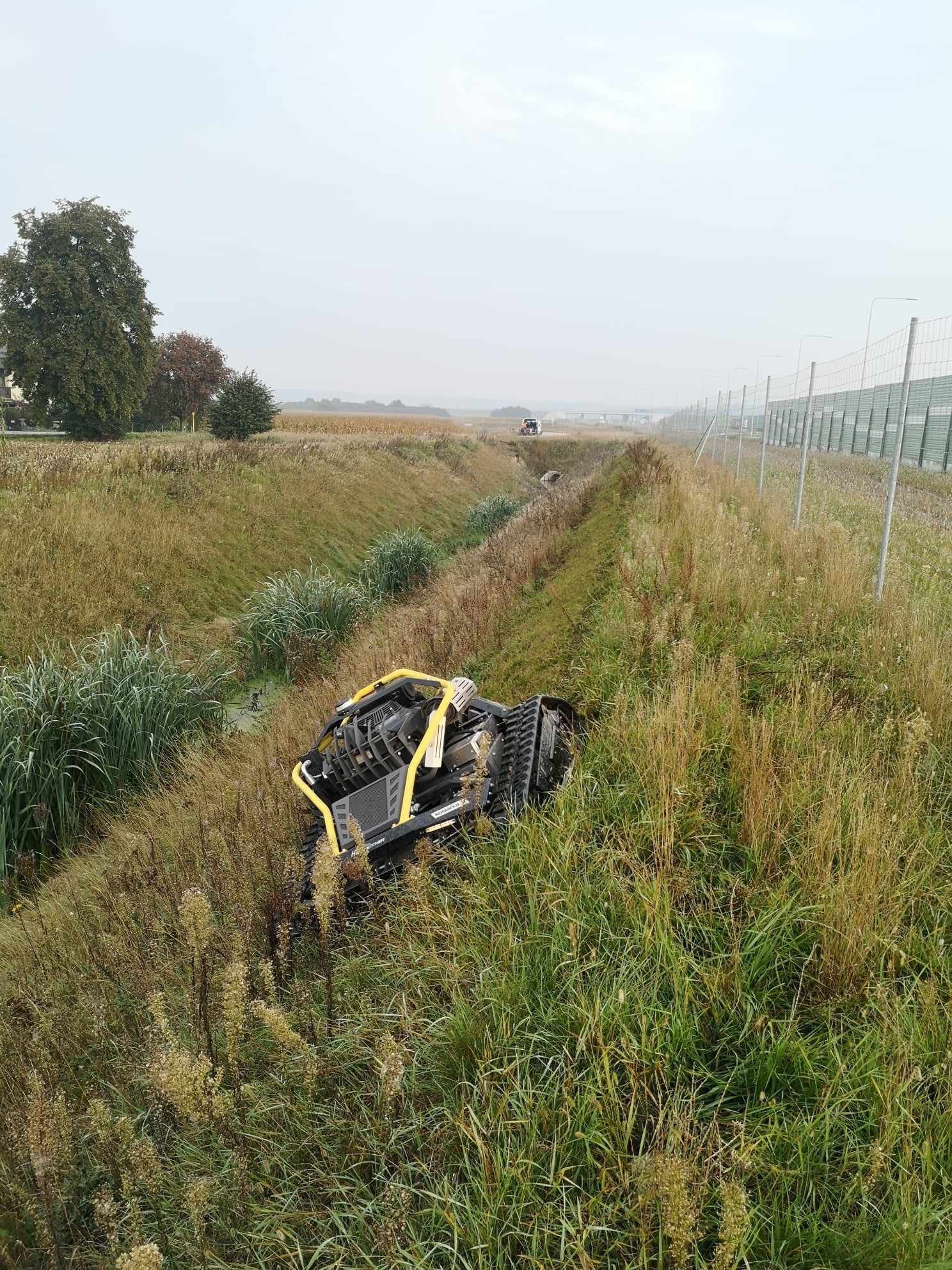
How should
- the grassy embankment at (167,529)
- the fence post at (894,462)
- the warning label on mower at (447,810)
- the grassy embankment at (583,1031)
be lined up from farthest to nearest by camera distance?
the grassy embankment at (167,529)
the fence post at (894,462)
the warning label on mower at (447,810)
the grassy embankment at (583,1031)

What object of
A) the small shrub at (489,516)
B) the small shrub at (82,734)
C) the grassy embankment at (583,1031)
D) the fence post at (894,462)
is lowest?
the small shrub at (82,734)

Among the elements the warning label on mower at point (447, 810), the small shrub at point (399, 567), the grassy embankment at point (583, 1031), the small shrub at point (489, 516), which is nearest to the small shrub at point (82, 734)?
the grassy embankment at point (583, 1031)

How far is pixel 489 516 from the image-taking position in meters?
20.7

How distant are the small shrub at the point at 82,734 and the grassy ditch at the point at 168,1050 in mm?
609

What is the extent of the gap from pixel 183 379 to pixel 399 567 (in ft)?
164

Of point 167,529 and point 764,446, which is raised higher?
point 764,446

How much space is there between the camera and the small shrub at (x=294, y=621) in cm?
980

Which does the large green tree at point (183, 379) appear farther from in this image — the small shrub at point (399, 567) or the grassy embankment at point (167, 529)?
the small shrub at point (399, 567)

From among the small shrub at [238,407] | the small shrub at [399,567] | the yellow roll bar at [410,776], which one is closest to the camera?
the yellow roll bar at [410,776]

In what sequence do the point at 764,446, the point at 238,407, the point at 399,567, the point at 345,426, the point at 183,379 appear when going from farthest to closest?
the point at 183,379, the point at 345,426, the point at 238,407, the point at 399,567, the point at 764,446

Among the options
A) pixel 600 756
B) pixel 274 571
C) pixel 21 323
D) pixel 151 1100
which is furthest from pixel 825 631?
pixel 21 323

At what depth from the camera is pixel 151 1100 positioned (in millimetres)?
2482

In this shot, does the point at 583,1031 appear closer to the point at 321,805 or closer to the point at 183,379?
the point at 321,805

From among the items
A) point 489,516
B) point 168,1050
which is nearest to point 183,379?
point 489,516
